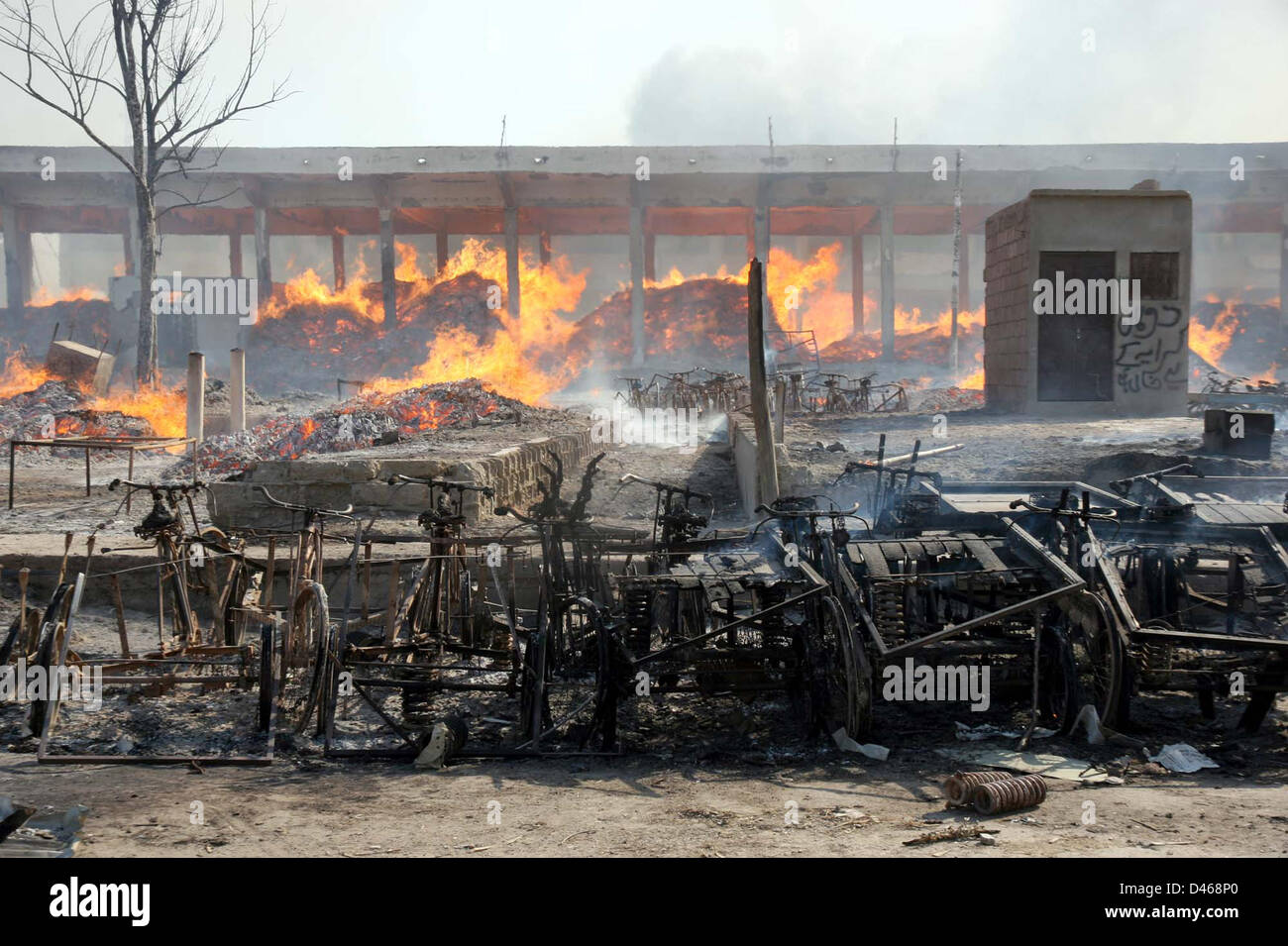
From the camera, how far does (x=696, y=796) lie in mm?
4957

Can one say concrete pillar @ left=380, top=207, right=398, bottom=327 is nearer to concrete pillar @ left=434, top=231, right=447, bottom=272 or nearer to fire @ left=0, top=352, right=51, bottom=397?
concrete pillar @ left=434, top=231, right=447, bottom=272

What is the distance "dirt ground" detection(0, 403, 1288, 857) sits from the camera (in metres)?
4.20

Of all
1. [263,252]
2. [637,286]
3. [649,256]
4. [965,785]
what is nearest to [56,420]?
[263,252]

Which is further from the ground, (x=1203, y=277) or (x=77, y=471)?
(x=1203, y=277)

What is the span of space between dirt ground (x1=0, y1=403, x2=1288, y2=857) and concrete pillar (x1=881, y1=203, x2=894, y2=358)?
25.8 metres

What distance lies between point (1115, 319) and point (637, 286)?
16.3m

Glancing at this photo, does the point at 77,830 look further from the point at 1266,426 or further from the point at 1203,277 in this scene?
the point at 1203,277

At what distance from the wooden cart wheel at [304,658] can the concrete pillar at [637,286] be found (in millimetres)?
25517

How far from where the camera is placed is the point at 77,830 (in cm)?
421

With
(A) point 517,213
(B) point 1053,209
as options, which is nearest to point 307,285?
(A) point 517,213

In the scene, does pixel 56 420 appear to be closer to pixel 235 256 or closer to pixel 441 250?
pixel 235 256

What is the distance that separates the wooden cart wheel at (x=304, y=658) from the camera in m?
6.05

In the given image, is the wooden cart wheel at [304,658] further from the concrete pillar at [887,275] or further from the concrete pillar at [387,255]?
the concrete pillar at [887,275]
